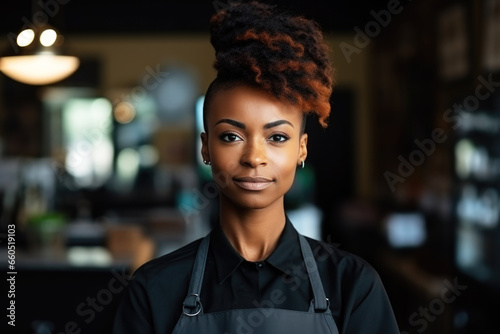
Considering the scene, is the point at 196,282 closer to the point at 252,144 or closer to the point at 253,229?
the point at 253,229

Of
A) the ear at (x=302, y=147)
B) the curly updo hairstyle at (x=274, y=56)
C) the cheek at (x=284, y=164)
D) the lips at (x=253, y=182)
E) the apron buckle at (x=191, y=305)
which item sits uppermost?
the curly updo hairstyle at (x=274, y=56)

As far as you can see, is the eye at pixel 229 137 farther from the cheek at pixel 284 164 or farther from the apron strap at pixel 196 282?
the apron strap at pixel 196 282

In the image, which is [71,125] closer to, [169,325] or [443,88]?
[443,88]

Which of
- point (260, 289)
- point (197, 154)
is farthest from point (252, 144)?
point (197, 154)

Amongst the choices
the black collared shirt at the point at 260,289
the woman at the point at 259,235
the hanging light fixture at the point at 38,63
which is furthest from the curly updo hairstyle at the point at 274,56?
the hanging light fixture at the point at 38,63

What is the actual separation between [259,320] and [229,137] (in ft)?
0.92

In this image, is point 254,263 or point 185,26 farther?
point 185,26

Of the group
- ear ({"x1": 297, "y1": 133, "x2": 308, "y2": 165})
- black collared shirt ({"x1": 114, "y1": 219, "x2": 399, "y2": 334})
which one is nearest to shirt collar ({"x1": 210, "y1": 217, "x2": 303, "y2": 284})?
black collared shirt ({"x1": 114, "y1": 219, "x2": 399, "y2": 334})

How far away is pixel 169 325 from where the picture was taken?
3.97ft

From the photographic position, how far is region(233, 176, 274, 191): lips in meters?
1.15

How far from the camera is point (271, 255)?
4.02 feet

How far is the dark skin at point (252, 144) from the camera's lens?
1.15m

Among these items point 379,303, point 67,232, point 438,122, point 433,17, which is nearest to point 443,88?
point 438,122

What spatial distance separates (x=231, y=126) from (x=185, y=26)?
6.92 metres
